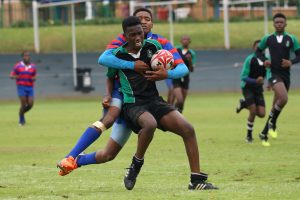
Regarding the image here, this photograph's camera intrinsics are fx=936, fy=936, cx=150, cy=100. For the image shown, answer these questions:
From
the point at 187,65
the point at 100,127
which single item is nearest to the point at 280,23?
the point at 187,65

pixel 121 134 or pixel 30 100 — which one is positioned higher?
pixel 121 134

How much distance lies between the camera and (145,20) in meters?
11.8

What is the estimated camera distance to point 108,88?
11.6 metres

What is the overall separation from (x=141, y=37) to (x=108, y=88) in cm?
87

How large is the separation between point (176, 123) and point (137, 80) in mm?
742

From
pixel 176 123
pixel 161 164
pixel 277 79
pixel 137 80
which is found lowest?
pixel 161 164

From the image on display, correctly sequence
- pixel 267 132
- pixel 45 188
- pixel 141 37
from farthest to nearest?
pixel 267 132 < pixel 45 188 < pixel 141 37

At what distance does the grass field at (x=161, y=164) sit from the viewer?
11.2m

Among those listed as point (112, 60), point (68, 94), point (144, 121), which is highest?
point (112, 60)

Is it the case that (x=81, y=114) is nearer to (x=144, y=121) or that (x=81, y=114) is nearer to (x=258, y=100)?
(x=258, y=100)

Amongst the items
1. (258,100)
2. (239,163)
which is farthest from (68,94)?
(239,163)

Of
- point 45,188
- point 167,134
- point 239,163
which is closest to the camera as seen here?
point 45,188

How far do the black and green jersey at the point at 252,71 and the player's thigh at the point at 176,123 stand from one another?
931 cm

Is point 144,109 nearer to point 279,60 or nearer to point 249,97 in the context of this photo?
point 279,60
